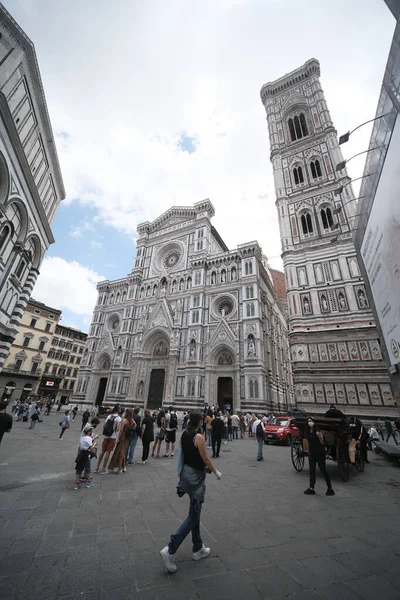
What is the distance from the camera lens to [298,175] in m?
26.1

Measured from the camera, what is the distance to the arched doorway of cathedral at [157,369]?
84.0 ft

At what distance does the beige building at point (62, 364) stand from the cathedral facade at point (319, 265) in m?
34.4

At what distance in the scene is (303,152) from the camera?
2639 centimetres

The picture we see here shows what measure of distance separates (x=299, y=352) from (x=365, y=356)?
416 cm

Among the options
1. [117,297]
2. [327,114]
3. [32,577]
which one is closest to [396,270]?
[32,577]

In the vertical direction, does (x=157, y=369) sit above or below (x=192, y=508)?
above

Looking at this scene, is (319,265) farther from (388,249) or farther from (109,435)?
(109,435)

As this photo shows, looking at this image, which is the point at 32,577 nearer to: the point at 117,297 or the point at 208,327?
the point at 208,327

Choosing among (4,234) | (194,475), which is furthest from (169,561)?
(4,234)

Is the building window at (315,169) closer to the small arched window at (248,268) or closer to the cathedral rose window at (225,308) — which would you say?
the small arched window at (248,268)

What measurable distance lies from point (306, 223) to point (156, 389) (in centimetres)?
2205

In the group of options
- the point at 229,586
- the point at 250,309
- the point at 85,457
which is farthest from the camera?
the point at 250,309

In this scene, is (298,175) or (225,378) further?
(298,175)

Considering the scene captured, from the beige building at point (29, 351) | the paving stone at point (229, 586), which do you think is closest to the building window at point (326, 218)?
the paving stone at point (229, 586)
